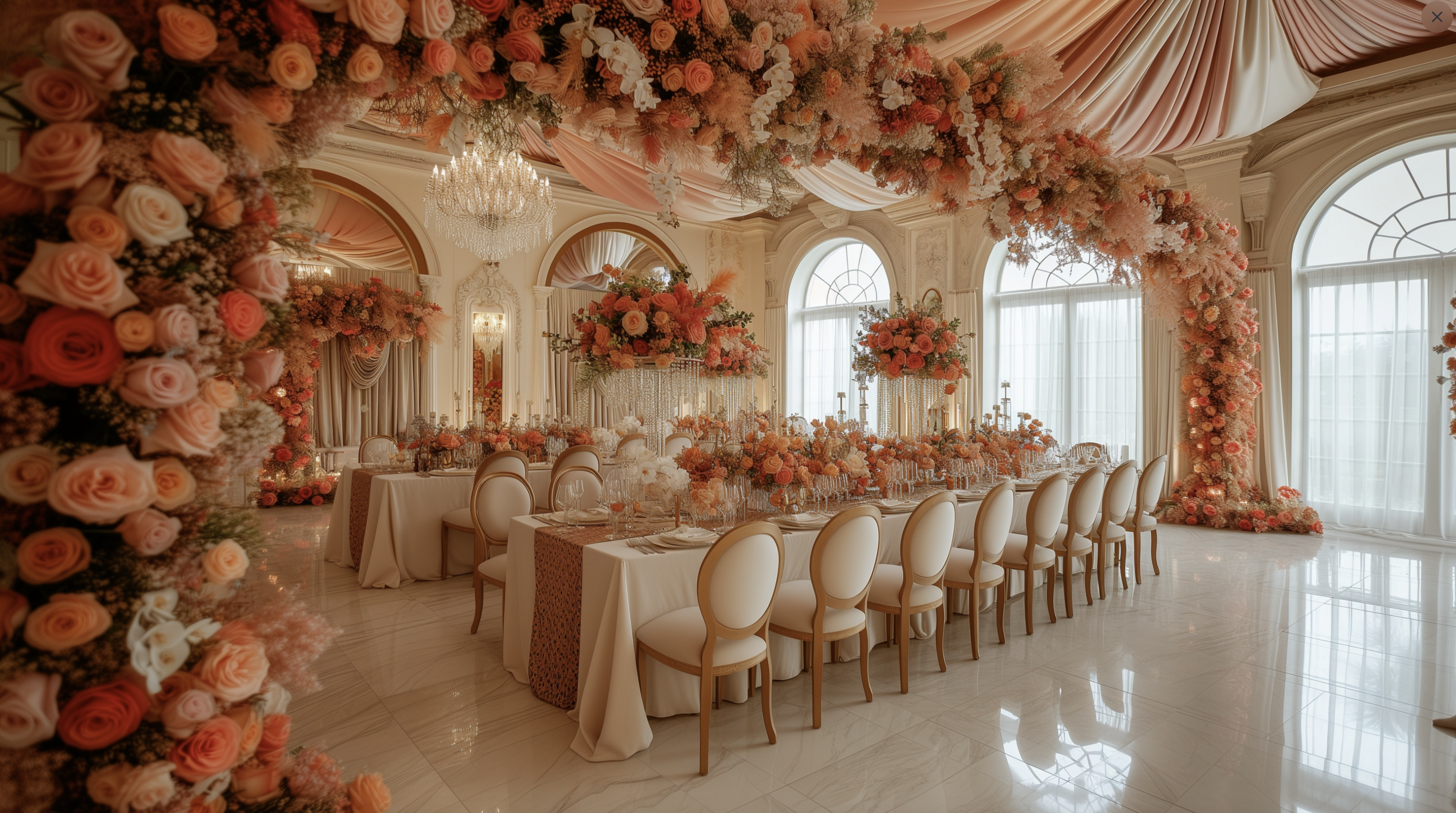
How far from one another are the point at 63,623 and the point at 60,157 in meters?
0.93

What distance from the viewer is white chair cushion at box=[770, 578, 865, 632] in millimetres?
3371

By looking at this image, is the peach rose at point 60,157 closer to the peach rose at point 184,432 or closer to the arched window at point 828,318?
the peach rose at point 184,432

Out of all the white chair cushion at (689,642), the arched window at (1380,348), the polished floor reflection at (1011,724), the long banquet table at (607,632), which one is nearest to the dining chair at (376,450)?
the polished floor reflection at (1011,724)

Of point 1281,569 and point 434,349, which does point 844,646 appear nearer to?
point 1281,569

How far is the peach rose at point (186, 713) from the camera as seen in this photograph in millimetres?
1562

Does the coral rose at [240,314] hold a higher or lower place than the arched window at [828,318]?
lower

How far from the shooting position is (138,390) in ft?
4.90

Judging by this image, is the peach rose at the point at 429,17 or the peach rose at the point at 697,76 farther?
the peach rose at the point at 697,76

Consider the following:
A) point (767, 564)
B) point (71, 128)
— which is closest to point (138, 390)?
point (71, 128)

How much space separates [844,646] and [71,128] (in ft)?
13.0

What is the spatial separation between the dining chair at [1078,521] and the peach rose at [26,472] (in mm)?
5027

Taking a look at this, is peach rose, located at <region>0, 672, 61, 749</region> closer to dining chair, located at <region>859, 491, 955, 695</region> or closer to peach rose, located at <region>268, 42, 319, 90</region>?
peach rose, located at <region>268, 42, 319, 90</region>

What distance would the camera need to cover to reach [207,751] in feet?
5.24

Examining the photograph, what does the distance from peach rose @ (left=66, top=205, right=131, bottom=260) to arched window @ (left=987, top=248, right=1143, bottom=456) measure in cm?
913
